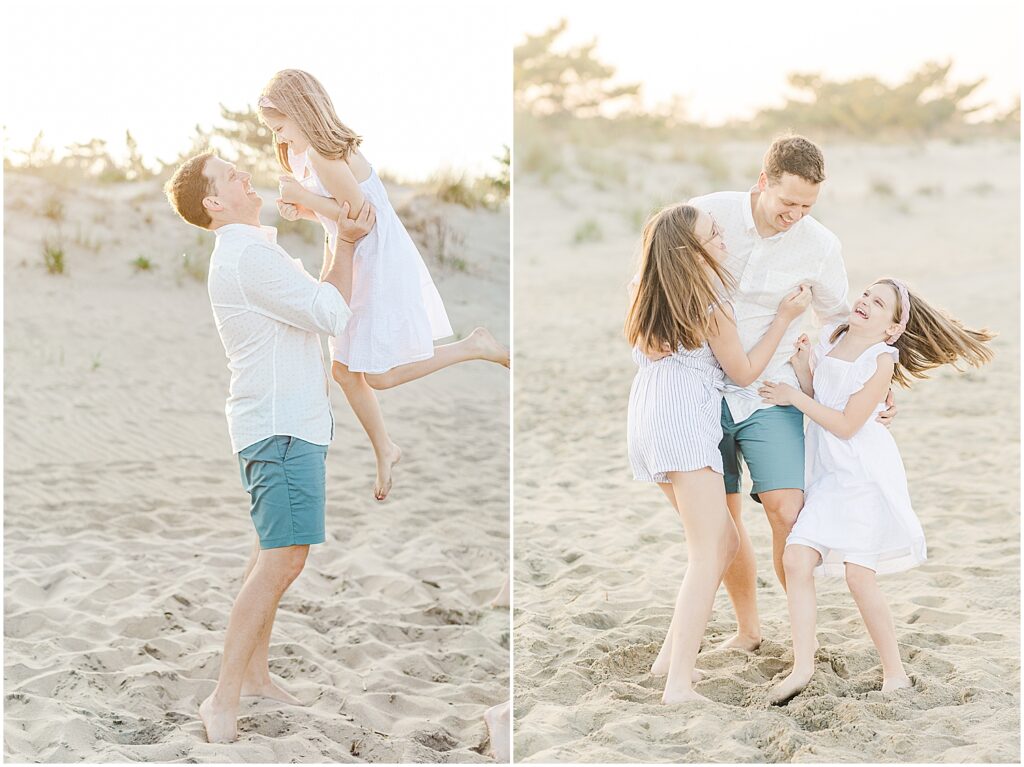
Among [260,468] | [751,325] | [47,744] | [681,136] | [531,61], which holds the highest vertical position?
[531,61]

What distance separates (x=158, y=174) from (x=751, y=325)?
793 cm

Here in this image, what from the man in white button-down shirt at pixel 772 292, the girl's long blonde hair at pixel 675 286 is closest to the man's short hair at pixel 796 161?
the man in white button-down shirt at pixel 772 292

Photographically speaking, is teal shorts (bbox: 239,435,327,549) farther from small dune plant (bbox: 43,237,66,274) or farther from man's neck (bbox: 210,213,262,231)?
small dune plant (bbox: 43,237,66,274)

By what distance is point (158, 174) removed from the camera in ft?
33.3

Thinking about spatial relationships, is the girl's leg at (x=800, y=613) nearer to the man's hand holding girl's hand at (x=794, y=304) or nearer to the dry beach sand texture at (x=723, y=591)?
the dry beach sand texture at (x=723, y=591)

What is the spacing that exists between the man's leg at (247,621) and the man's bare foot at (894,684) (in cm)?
164

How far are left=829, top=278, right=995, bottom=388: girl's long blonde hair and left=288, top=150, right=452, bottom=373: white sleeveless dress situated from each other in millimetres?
1188

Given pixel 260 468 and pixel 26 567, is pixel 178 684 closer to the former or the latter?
pixel 260 468

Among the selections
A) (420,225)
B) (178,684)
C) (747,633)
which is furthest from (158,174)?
(747,633)

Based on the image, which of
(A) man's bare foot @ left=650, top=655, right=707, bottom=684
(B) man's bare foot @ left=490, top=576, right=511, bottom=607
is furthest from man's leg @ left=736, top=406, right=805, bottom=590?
(B) man's bare foot @ left=490, top=576, right=511, bottom=607

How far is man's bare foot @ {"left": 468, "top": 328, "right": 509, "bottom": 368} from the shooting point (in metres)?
3.51

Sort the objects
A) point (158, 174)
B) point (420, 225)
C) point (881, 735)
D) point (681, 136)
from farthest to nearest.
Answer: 1. point (681, 136)
2. point (158, 174)
3. point (420, 225)
4. point (881, 735)

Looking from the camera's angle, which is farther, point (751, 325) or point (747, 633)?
point (747, 633)

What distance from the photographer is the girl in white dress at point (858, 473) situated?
10.7 feet
